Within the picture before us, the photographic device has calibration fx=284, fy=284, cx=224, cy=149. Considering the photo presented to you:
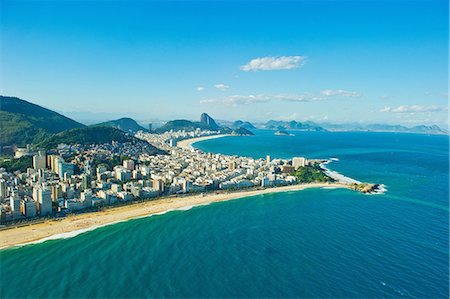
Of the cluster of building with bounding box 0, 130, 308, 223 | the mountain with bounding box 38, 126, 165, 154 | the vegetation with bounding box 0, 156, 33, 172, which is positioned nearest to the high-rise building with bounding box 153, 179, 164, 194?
the cluster of building with bounding box 0, 130, 308, 223

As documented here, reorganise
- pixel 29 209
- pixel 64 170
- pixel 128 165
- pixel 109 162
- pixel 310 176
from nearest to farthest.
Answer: pixel 29 209 < pixel 64 170 < pixel 310 176 < pixel 128 165 < pixel 109 162

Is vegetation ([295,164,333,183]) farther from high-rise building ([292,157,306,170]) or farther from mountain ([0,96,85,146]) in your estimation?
mountain ([0,96,85,146])

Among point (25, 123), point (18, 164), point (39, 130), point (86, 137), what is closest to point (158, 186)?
point (18, 164)

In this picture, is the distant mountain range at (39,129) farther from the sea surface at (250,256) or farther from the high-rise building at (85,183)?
the sea surface at (250,256)

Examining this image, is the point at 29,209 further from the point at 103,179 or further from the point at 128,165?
the point at 128,165

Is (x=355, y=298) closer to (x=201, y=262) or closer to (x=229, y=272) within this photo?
(x=229, y=272)

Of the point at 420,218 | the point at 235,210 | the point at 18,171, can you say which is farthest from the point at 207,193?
the point at 18,171
